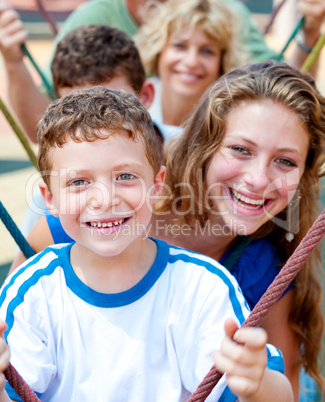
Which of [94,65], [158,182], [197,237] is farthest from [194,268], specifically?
[94,65]

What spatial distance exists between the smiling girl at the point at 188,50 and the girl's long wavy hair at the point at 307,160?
0.64m

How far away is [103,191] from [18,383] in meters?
0.26

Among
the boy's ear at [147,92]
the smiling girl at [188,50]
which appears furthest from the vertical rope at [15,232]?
the smiling girl at [188,50]

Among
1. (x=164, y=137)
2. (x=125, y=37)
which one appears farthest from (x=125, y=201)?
(x=125, y=37)

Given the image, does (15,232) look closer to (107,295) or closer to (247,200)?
(107,295)

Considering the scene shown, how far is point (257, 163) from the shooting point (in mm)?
1084

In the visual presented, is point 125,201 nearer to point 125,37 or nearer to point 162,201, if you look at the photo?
point 162,201

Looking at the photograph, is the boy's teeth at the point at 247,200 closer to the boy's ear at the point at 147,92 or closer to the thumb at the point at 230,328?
the thumb at the point at 230,328

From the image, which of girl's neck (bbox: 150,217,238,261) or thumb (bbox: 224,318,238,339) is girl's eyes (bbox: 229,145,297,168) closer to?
girl's neck (bbox: 150,217,238,261)

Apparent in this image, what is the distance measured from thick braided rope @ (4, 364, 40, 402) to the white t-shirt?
0.31ft

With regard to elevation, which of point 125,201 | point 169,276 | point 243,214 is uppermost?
point 125,201

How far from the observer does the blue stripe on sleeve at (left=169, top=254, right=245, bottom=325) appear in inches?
34.2

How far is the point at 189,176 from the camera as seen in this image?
1.20m

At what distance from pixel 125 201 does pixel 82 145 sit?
0.09m
